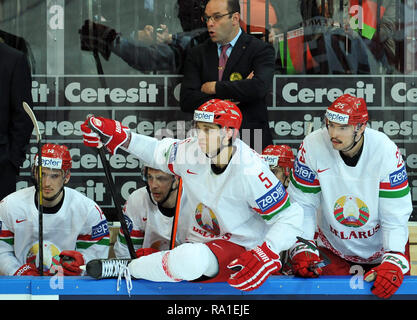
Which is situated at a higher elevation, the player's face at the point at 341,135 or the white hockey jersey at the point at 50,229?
the player's face at the point at 341,135

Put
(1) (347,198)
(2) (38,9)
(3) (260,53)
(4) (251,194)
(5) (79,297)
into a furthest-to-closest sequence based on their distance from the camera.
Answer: (2) (38,9) → (3) (260,53) → (1) (347,198) → (4) (251,194) → (5) (79,297)

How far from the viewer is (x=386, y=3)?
461cm

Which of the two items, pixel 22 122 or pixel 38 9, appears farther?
pixel 38 9

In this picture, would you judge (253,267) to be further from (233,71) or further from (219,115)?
(233,71)

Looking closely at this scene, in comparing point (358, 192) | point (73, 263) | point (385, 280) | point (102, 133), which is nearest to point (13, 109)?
point (102, 133)

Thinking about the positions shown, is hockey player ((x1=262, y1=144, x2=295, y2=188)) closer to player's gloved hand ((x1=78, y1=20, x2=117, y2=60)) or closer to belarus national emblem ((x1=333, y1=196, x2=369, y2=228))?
belarus national emblem ((x1=333, y1=196, x2=369, y2=228))

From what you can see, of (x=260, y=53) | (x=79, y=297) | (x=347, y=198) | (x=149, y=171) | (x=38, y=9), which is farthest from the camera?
(x=38, y=9)

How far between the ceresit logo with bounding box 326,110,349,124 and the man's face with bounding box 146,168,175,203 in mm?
923

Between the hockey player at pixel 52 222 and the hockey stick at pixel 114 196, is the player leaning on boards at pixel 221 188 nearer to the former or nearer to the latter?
the hockey stick at pixel 114 196

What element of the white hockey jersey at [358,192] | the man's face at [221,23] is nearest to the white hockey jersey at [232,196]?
the white hockey jersey at [358,192]

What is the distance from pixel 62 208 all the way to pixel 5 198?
29 cm

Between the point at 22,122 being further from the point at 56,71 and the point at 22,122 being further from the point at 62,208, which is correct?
the point at 56,71

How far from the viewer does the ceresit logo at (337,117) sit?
292cm
